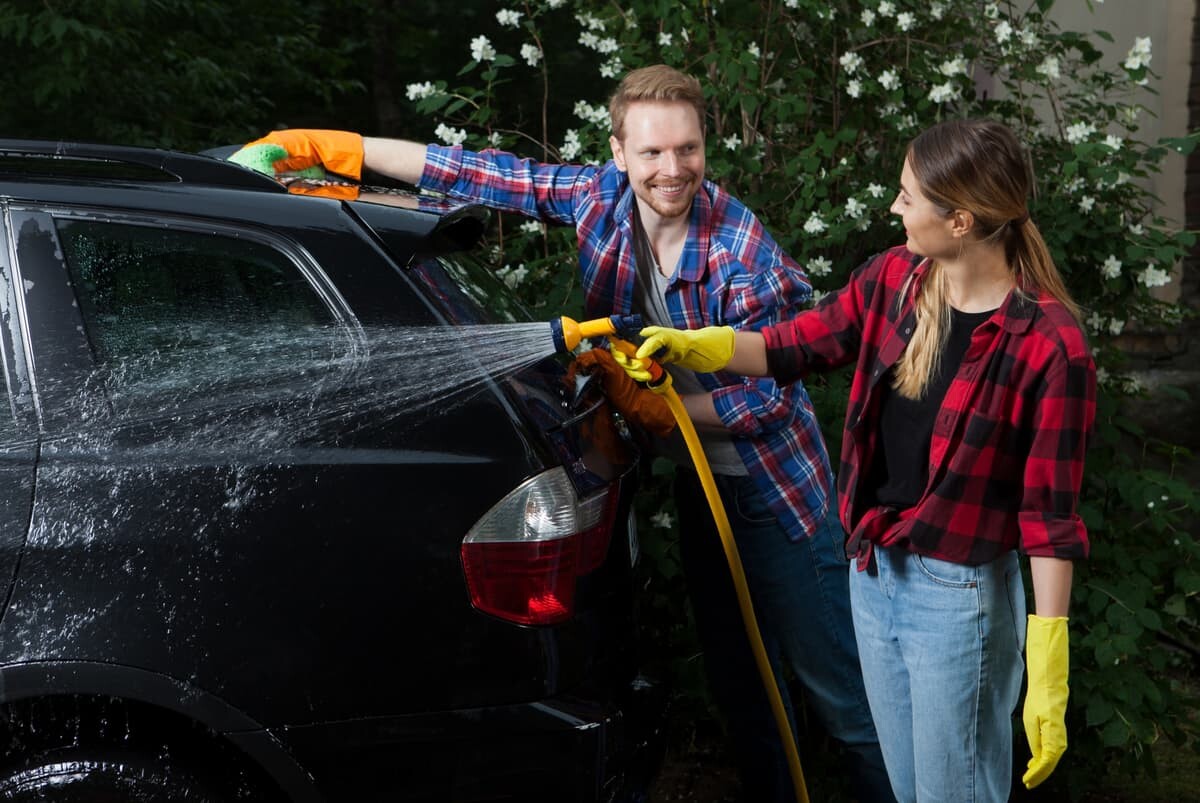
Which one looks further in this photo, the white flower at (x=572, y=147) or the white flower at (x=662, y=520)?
the white flower at (x=572, y=147)

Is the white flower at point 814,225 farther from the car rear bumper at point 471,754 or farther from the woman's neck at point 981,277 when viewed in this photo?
the car rear bumper at point 471,754

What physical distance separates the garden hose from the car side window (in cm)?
50

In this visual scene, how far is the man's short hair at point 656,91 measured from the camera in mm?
3180

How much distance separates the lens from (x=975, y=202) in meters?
2.54

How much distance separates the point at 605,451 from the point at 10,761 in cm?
128

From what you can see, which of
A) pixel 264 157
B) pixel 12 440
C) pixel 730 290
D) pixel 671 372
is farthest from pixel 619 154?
pixel 12 440

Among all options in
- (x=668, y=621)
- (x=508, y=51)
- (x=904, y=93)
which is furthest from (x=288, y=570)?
(x=508, y=51)

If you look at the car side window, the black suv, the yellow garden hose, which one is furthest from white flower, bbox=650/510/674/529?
the car side window

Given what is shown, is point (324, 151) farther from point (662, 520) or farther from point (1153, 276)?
point (1153, 276)

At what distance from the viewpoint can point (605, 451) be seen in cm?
284

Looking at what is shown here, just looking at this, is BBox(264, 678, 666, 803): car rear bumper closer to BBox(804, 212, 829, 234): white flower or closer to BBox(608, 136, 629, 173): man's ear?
BBox(608, 136, 629, 173): man's ear

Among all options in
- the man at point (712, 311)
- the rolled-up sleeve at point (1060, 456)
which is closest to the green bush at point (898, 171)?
the man at point (712, 311)

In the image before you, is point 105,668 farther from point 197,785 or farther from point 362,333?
point 362,333

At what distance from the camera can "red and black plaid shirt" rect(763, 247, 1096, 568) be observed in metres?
2.46
